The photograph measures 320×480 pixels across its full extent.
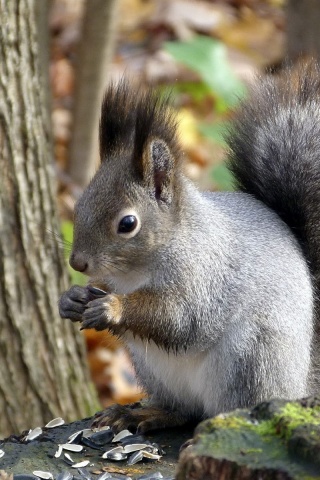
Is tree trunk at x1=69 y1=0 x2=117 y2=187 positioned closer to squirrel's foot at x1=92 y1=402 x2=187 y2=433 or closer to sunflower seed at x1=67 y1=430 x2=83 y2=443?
squirrel's foot at x1=92 y1=402 x2=187 y2=433

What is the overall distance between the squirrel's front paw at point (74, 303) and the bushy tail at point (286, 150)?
47cm

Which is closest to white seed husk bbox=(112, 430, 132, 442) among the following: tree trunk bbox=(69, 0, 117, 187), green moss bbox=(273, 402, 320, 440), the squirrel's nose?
the squirrel's nose

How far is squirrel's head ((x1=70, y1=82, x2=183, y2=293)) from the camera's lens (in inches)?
74.3

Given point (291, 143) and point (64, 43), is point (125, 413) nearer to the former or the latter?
point (291, 143)

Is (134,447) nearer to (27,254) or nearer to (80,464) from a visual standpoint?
(80,464)

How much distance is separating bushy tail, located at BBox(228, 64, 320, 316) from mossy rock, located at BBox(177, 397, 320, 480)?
2.19 ft

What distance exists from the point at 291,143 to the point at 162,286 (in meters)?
0.45

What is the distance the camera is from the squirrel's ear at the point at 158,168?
1.92m

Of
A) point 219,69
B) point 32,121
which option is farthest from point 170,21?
point 32,121

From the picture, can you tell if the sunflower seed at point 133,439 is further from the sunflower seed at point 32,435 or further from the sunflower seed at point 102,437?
the sunflower seed at point 32,435

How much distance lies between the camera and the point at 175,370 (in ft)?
6.43

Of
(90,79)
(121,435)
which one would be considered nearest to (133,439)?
(121,435)

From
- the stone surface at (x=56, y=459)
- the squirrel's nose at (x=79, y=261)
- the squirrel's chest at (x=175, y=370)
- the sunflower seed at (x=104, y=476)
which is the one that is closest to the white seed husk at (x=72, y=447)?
the stone surface at (x=56, y=459)

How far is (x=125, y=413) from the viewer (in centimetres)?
205
